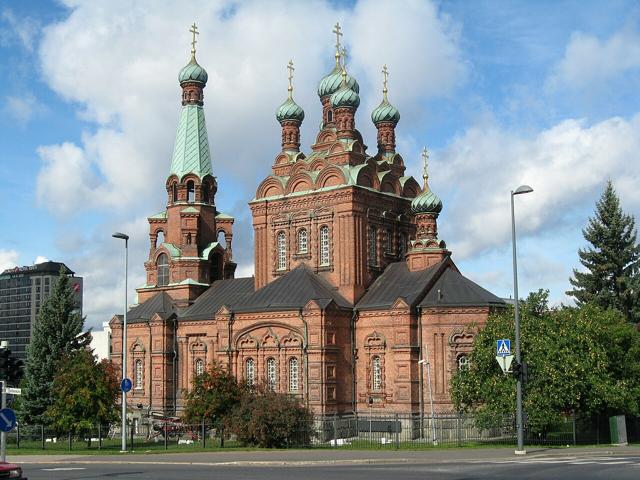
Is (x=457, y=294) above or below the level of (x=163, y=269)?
below

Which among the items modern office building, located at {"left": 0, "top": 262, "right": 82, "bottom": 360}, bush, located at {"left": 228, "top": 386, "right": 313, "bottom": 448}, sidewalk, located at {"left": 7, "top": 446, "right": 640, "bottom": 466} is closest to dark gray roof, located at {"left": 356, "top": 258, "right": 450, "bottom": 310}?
bush, located at {"left": 228, "top": 386, "right": 313, "bottom": 448}

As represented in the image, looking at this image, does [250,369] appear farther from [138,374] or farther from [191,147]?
[191,147]

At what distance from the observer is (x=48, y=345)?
2149 inches

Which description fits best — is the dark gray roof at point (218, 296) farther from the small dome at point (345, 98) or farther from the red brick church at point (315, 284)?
the small dome at point (345, 98)

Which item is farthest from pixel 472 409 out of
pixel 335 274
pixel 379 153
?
pixel 379 153

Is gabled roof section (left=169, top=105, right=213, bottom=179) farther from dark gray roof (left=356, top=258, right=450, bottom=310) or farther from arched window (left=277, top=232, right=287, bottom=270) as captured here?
dark gray roof (left=356, top=258, right=450, bottom=310)

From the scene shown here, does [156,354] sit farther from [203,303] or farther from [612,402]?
[612,402]

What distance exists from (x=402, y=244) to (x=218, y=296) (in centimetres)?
1384

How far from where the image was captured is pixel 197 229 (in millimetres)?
65562

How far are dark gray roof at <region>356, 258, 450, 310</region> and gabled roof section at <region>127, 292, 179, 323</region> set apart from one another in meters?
16.3

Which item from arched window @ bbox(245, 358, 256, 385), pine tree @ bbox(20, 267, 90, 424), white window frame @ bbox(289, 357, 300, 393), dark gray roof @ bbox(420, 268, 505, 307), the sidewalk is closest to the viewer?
the sidewalk

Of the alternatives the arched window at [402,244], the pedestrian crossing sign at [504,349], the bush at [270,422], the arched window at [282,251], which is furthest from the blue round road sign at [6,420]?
the arched window at [402,244]

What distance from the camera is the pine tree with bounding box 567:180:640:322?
191ft

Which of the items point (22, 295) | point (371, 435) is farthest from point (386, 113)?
point (22, 295)
